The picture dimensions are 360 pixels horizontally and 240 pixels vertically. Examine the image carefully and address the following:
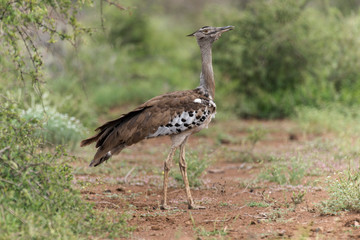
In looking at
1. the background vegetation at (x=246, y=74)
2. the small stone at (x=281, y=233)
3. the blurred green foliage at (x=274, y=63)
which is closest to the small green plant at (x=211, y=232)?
the small stone at (x=281, y=233)

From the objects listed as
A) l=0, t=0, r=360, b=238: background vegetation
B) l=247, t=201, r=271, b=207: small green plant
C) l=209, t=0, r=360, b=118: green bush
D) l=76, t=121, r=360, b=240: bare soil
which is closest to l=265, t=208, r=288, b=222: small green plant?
l=76, t=121, r=360, b=240: bare soil

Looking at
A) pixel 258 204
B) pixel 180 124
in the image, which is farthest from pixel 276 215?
pixel 180 124

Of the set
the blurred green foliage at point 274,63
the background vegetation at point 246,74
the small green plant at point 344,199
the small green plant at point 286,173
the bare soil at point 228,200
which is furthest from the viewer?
the blurred green foliage at point 274,63

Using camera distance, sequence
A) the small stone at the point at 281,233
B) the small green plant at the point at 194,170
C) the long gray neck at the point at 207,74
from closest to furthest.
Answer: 1. the small stone at the point at 281,233
2. the long gray neck at the point at 207,74
3. the small green plant at the point at 194,170

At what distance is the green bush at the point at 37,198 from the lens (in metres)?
3.71

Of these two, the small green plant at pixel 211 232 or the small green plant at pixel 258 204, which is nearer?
the small green plant at pixel 211 232

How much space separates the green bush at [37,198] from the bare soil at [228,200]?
0.85ft

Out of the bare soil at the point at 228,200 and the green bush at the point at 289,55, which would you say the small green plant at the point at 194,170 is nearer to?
the bare soil at the point at 228,200

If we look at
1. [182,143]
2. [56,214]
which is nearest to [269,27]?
[182,143]

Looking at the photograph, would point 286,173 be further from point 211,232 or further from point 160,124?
point 211,232

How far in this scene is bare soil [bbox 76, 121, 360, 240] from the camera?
4309 mm

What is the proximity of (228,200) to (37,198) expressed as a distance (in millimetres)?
2287

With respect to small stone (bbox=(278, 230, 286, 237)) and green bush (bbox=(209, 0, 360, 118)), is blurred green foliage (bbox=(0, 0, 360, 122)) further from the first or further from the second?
small stone (bbox=(278, 230, 286, 237))

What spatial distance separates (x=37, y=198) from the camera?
3.96 meters
